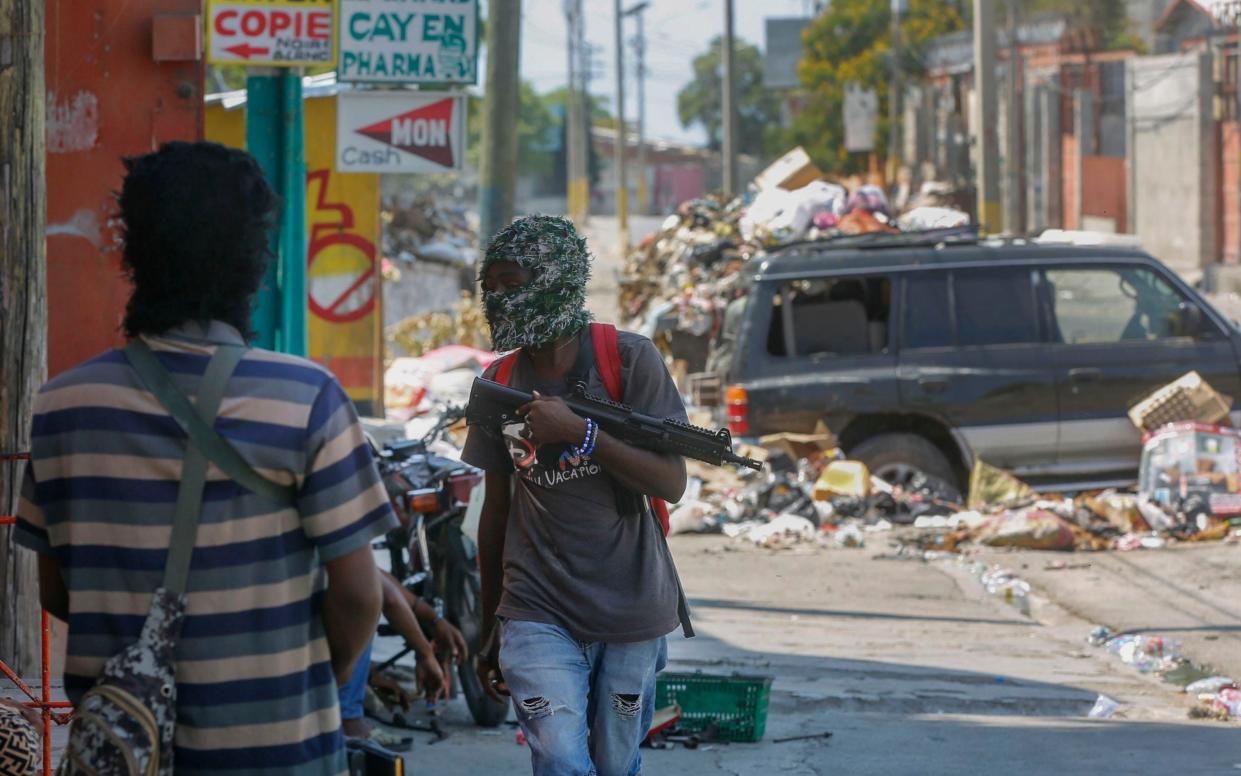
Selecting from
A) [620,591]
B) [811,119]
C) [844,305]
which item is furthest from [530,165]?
[620,591]

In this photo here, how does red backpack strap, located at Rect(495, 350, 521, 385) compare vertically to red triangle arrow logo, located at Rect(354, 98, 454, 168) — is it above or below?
below

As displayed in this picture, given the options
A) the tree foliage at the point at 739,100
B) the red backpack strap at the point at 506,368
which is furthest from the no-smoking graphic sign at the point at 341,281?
the tree foliage at the point at 739,100

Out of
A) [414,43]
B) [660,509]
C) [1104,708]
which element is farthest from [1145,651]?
[660,509]

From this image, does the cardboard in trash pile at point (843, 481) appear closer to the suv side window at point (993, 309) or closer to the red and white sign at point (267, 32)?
the suv side window at point (993, 309)

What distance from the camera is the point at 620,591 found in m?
4.00

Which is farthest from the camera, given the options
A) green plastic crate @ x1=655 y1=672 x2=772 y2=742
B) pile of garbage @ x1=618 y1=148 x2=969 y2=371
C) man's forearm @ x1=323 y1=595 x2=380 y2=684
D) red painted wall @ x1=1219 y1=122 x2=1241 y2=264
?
red painted wall @ x1=1219 y1=122 x2=1241 y2=264

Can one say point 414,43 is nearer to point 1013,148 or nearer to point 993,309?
point 993,309

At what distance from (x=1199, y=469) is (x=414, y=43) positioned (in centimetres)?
608

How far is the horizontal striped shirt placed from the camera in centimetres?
274

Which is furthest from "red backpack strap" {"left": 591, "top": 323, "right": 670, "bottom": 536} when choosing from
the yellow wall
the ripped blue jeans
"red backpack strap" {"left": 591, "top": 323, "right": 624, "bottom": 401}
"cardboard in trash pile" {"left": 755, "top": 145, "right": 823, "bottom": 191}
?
"cardboard in trash pile" {"left": 755, "top": 145, "right": 823, "bottom": 191}

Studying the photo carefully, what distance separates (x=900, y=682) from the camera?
7957 mm

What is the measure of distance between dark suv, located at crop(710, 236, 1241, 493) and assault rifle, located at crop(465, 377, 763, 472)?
326 inches

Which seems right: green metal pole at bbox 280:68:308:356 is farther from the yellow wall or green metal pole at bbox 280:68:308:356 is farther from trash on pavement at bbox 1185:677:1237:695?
trash on pavement at bbox 1185:677:1237:695

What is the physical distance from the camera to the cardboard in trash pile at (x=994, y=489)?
12.0 meters
